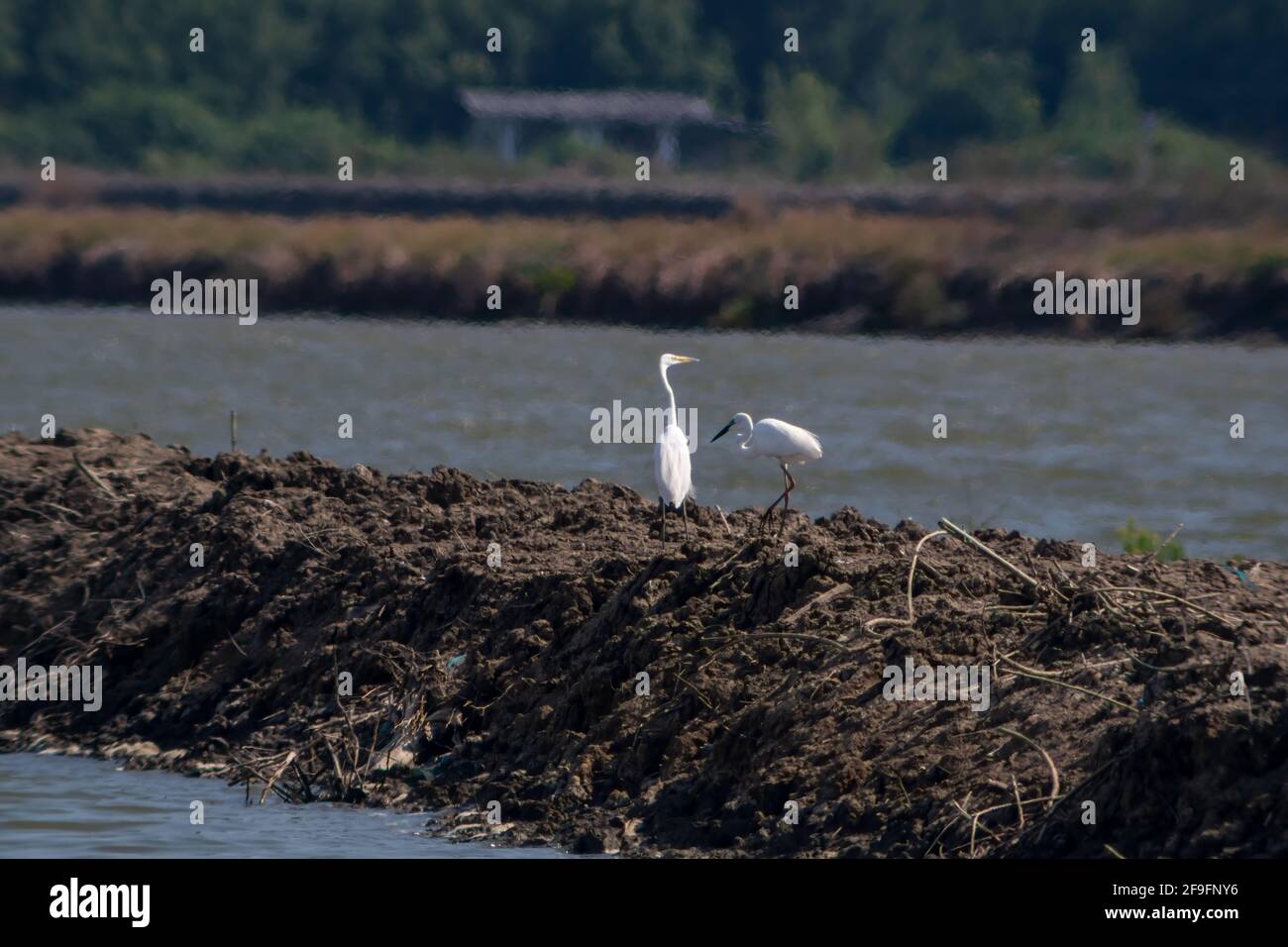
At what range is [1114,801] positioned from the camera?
823cm

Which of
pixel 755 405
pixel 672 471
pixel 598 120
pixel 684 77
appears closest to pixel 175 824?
pixel 672 471

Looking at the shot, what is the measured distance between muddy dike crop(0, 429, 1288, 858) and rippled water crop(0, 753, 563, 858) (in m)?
0.21

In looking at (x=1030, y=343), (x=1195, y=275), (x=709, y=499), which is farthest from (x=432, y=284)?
(x=709, y=499)

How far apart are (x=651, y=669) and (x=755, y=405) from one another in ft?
62.9

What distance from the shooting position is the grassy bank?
32562mm

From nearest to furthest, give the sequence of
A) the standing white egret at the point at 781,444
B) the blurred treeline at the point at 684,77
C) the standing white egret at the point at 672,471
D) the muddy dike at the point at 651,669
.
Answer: the muddy dike at the point at 651,669 → the standing white egret at the point at 672,471 → the standing white egret at the point at 781,444 → the blurred treeline at the point at 684,77

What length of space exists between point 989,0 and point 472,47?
16385mm

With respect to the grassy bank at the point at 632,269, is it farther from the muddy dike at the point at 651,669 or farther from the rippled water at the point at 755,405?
the muddy dike at the point at 651,669

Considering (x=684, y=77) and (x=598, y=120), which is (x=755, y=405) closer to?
(x=598, y=120)

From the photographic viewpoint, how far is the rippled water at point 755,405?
71.7 ft

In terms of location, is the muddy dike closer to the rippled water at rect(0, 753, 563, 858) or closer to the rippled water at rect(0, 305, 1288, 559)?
the rippled water at rect(0, 753, 563, 858)

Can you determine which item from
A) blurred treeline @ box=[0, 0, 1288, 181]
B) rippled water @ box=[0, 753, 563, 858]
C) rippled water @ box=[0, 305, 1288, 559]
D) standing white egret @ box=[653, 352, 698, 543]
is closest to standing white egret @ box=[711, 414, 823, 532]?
standing white egret @ box=[653, 352, 698, 543]

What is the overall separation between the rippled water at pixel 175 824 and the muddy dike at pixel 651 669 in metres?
0.21

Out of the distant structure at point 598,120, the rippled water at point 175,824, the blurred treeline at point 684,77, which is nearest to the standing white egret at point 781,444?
the rippled water at point 175,824
